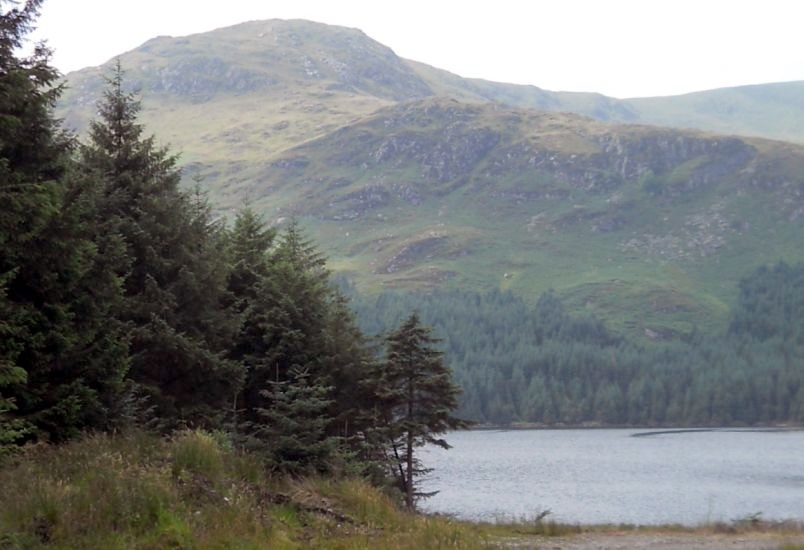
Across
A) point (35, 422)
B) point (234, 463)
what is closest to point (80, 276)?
point (35, 422)

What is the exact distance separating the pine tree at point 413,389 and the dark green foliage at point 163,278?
29.3 ft

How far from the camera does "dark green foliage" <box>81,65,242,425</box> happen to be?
24.3 meters

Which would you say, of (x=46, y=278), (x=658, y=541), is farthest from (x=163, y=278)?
(x=658, y=541)

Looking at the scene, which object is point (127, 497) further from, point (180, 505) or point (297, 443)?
point (297, 443)

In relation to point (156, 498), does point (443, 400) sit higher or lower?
lower

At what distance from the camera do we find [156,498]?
12.0 meters

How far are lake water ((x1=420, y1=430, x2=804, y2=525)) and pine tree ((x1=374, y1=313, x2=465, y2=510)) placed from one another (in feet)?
27.9

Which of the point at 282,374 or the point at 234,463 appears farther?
the point at 282,374

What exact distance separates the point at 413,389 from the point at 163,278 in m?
12.7

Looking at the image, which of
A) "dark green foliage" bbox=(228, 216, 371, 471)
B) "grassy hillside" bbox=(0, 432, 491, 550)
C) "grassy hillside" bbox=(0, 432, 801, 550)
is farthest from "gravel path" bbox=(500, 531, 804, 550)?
"dark green foliage" bbox=(228, 216, 371, 471)

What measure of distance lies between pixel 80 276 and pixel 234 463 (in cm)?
498

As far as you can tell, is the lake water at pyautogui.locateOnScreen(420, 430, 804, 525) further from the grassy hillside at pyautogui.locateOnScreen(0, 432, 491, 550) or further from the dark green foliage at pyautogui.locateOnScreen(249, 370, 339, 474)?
the grassy hillside at pyautogui.locateOnScreen(0, 432, 491, 550)

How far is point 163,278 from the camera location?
25.9 meters

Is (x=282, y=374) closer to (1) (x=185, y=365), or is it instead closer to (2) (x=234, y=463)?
(1) (x=185, y=365)
